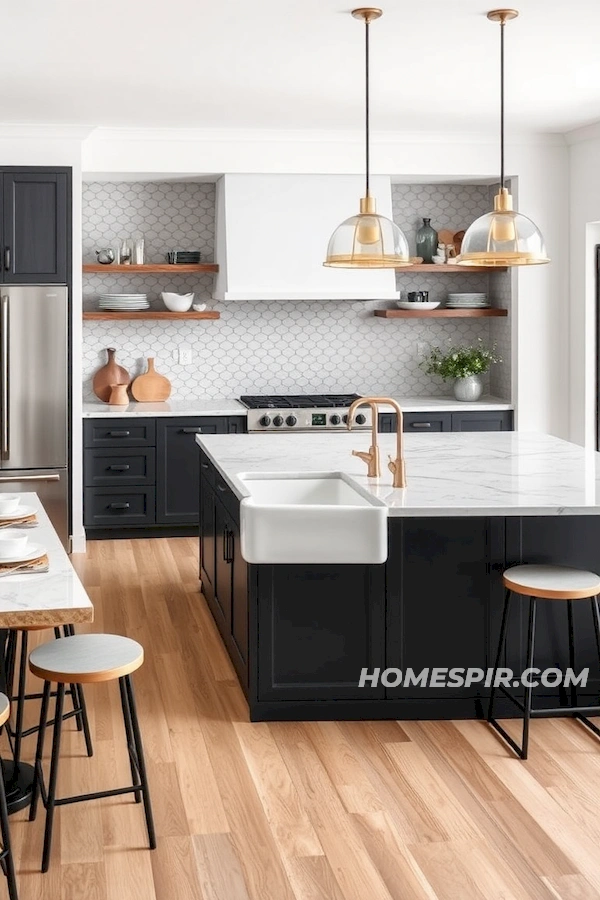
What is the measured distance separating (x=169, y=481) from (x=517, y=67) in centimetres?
343

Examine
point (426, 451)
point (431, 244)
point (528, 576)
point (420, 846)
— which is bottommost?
point (420, 846)

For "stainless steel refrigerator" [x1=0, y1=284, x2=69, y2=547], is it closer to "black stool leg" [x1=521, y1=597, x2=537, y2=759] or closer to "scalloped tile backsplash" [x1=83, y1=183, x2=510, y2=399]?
"scalloped tile backsplash" [x1=83, y1=183, x2=510, y2=399]

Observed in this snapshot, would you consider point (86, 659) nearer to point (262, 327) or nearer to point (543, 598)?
point (543, 598)

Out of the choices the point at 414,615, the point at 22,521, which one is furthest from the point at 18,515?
the point at 414,615

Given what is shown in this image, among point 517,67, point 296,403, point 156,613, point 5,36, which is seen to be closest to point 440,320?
point 296,403

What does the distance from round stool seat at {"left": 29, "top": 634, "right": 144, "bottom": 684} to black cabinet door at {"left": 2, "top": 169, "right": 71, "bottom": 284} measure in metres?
4.06

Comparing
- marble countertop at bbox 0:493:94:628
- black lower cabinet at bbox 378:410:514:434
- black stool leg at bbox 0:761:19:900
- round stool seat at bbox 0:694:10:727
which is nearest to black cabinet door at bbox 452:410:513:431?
black lower cabinet at bbox 378:410:514:434

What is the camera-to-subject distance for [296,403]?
7.31 metres

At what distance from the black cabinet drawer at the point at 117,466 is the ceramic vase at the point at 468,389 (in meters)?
2.21

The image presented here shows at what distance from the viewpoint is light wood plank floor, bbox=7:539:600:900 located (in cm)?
285

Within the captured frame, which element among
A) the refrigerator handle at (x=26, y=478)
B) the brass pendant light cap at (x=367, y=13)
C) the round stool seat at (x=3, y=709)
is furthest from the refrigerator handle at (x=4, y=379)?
the round stool seat at (x=3, y=709)

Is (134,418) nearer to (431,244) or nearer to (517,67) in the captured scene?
(431,244)

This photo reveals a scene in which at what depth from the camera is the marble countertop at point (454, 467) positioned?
12.6ft

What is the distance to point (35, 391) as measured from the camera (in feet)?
22.6
